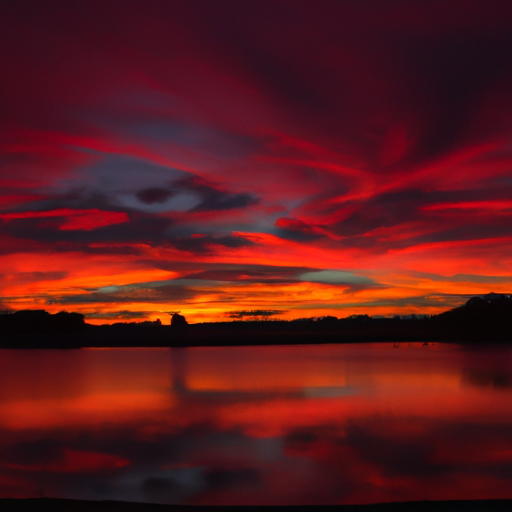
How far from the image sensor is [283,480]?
15156 millimetres

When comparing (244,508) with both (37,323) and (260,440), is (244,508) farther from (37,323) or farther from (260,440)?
(37,323)

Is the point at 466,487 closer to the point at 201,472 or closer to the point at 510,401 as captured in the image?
the point at 201,472

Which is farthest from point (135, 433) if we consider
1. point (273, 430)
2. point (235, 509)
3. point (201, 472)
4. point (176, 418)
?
point (235, 509)

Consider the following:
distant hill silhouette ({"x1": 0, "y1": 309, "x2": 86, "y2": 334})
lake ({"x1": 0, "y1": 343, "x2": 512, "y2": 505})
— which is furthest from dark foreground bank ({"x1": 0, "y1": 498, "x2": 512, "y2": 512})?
distant hill silhouette ({"x1": 0, "y1": 309, "x2": 86, "y2": 334})

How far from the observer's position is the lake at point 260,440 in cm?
1440

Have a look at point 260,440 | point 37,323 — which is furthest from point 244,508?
point 37,323

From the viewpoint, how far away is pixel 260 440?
20547 millimetres

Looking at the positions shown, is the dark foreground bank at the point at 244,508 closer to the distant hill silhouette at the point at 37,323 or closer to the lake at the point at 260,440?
the lake at the point at 260,440

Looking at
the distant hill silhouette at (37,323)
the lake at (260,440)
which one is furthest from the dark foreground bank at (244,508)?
the distant hill silhouette at (37,323)

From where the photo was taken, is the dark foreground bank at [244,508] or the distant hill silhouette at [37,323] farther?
the distant hill silhouette at [37,323]

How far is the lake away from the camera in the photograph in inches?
567

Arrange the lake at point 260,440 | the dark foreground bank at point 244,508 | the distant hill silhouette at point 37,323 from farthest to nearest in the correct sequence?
the distant hill silhouette at point 37,323 → the lake at point 260,440 → the dark foreground bank at point 244,508

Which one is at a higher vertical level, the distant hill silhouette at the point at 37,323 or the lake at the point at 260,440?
the distant hill silhouette at the point at 37,323

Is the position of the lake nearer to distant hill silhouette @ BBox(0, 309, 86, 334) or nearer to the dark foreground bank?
the dark foreground bank
